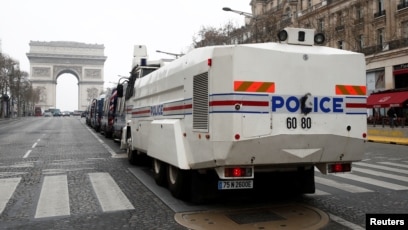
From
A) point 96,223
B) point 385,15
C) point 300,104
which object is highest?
point 385,15

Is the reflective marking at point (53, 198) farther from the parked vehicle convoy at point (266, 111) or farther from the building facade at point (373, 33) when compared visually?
the building facade at point (373, 33)

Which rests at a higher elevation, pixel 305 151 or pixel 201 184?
pixel 305 151

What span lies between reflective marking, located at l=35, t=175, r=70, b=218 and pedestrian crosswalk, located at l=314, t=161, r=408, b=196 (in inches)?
186

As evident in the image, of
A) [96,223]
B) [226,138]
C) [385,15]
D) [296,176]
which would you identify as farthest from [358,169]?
[385,15]

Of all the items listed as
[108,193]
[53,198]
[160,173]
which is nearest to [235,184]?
[160,173]

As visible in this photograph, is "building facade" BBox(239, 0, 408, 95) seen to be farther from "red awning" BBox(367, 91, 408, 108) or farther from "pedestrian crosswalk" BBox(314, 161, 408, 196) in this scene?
"pedestrian crosswalk" BBox(314, 161, 408, 196)

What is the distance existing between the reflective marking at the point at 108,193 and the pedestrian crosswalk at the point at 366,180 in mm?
3709

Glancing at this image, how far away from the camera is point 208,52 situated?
21.1 feet

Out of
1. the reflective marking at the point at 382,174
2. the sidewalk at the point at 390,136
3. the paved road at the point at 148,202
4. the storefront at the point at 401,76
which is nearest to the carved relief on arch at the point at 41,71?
the storefront at the point at 401,76

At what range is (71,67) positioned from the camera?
127438 millimetres

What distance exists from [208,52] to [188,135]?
4.73ft

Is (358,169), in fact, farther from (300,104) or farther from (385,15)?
(385,15)

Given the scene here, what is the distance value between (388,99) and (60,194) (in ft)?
106

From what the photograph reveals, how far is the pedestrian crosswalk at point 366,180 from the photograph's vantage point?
8.89 m
